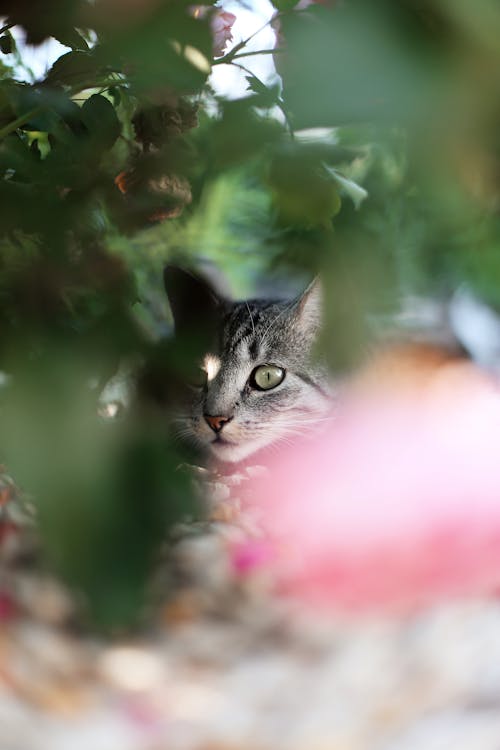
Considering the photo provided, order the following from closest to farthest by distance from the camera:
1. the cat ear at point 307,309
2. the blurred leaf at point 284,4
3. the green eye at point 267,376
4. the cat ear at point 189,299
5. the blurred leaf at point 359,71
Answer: the blurred leaf at point 359,71, the blurred leaf at point 284,4, the cat ear at point 189,299, the cat ear at point 307,309, the green eye at point 267,376

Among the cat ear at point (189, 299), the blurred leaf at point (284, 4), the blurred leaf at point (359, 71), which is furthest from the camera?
the cat ear at point (189, 299)

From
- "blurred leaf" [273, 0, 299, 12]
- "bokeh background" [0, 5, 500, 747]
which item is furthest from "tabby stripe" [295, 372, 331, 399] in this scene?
"blurred leaf" [273, 0, 299, 12]

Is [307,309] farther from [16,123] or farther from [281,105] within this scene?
[281,105]

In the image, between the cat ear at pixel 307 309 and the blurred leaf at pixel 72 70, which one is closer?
the blurred leaf at pixel 72 70

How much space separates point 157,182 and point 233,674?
27 centimetres

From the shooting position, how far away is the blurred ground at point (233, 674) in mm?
309

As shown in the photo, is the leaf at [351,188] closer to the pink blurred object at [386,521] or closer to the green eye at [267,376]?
the pink blurred object at [386,521]

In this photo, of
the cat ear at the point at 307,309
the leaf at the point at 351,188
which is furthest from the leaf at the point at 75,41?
the cat ear at the point at 307,309

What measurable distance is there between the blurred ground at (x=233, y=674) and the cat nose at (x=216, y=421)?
1.56ft

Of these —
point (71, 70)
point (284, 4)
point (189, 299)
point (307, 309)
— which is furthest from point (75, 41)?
point (307, 309)

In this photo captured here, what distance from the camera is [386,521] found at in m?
0.36

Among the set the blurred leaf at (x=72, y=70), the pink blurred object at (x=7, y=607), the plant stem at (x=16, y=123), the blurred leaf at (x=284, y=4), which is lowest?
the pink blurred object at (x=7, y=607)

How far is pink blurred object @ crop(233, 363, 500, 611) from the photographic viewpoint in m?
0.36

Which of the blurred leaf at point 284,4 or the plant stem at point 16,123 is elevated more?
the blurred leaf at point 284,4
